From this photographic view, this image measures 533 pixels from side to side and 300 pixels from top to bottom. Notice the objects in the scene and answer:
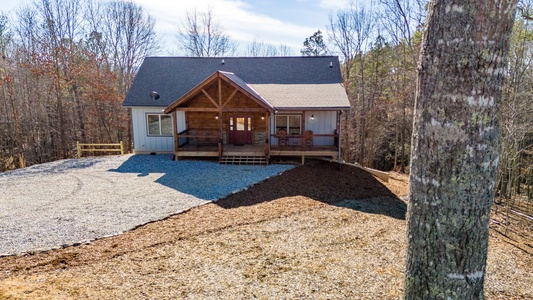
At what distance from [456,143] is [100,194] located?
9.98 m

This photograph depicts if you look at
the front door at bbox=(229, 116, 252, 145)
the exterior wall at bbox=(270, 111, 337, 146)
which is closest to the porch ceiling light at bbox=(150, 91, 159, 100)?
the front door at bbox=(229, 116, 252, 145)

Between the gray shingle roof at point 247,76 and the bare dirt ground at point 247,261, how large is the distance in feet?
Answer: 26.2

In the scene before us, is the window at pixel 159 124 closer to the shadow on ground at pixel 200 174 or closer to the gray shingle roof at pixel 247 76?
the gray shingle roof at pixel 247 76

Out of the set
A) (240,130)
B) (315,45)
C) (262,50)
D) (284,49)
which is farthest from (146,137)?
(284,49)

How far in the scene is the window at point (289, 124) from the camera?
14523mm

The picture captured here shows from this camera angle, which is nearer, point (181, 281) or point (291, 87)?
point (181, 281)

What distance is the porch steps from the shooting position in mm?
13164

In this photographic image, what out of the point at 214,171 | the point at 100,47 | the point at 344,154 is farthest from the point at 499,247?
the point at 100,47

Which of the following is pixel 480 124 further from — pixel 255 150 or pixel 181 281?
pixel 255 150

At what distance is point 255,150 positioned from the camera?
1373 cm

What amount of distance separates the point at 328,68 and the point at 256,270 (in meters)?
14.3

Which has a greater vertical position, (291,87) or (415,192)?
(291,87)

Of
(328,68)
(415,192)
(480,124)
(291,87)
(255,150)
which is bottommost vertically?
(255,150)

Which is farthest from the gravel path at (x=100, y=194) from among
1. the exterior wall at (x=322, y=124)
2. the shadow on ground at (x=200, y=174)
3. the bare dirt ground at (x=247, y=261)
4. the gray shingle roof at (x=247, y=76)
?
the gray shingle roof at (x=247, y=76)
